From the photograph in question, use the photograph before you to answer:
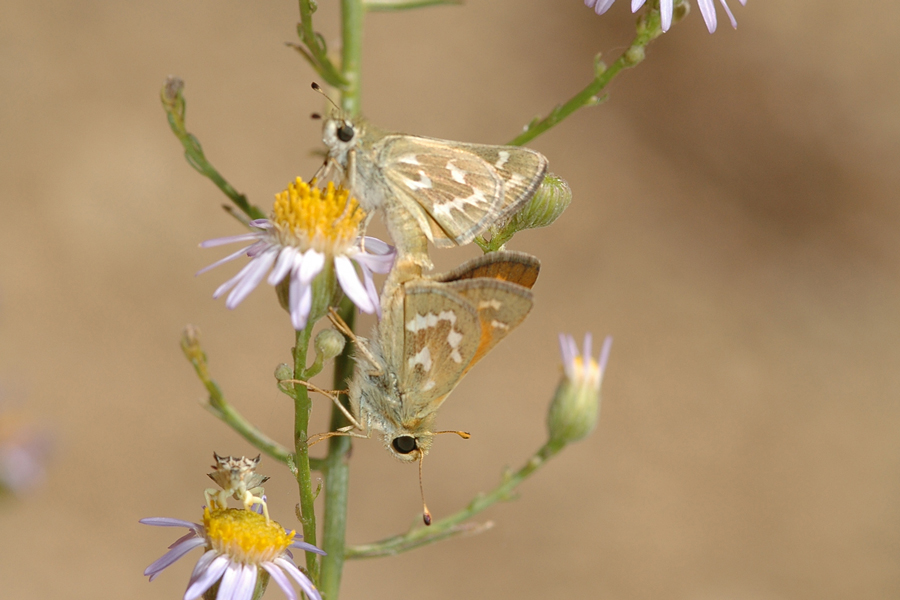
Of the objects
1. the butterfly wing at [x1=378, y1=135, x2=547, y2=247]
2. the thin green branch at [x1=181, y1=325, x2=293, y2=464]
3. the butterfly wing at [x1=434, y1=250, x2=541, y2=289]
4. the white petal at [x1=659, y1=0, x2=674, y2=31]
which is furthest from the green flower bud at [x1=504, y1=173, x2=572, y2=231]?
the thin green branch at [x1=181, y1=325, x2=293, y2=464]

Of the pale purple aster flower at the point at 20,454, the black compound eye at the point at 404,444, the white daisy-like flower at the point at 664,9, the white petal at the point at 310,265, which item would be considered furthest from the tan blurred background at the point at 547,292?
the white daisy-like flower at the point at 664,9

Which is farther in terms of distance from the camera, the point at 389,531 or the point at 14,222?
the point at 14,222

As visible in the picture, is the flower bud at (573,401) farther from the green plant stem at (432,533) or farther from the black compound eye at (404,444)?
the black compound eye at (404,444)

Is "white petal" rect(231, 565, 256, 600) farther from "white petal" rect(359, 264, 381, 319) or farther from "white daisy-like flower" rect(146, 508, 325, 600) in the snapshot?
"white petal" rect(359, 264, 381, 319)

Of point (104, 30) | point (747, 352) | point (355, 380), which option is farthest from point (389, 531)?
point (104, 30)

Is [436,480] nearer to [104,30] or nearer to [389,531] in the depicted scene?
[389,531]

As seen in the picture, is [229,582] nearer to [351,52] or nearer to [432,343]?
[432,343]

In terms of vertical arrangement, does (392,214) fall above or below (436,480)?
below
